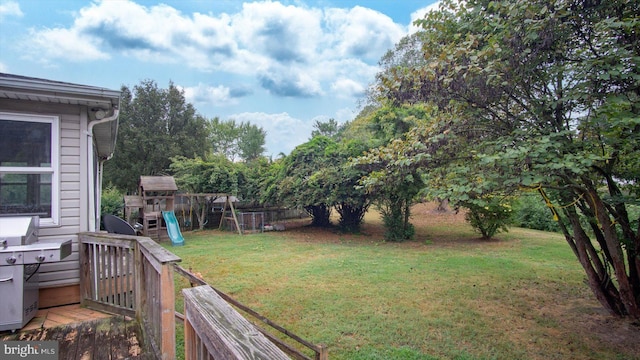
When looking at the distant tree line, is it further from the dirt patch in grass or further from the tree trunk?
the dirt patch in grass

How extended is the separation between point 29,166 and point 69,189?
419 millimetres

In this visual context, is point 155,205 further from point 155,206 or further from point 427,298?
point 427,298

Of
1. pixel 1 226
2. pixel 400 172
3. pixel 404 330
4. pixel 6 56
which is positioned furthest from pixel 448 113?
pixel 6 56

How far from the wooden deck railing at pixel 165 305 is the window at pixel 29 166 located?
546 millimetres

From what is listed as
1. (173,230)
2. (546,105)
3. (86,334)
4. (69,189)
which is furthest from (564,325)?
(173,230)

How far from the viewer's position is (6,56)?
28.9 feet

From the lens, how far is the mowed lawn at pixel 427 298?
346cm

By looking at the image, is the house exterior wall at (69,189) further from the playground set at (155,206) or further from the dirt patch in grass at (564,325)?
the playground set at (155,206)

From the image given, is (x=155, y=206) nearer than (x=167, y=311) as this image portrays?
No

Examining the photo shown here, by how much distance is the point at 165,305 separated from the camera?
6.62ft

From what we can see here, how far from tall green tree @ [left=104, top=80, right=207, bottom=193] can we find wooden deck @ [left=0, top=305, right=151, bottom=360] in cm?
1942

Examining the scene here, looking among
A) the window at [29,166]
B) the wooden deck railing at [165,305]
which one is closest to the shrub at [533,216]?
the wooden deck railing at [165,305]

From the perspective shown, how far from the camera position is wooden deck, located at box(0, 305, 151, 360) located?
2.48 metres

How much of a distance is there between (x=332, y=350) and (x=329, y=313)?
98 cm
